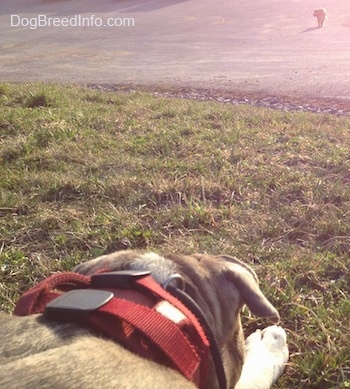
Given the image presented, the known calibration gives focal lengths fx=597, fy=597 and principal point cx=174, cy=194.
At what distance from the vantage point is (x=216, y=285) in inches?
110

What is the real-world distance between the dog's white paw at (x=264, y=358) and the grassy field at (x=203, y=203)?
0.08 meters

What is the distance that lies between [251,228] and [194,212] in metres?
0.51

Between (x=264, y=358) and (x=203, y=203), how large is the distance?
2.03 m

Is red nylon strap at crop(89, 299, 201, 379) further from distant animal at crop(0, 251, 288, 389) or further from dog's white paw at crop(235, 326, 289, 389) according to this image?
dog's white paw at crop(235, 326, 289, 389)

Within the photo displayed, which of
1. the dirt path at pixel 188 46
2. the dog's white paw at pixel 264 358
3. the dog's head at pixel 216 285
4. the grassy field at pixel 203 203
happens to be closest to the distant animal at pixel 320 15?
the dirt path at pixel 188 46

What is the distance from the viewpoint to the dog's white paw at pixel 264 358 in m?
3.26

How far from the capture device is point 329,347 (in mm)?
3422

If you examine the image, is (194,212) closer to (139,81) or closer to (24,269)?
(24,269)

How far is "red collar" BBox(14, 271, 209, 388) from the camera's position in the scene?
2158 millimetres

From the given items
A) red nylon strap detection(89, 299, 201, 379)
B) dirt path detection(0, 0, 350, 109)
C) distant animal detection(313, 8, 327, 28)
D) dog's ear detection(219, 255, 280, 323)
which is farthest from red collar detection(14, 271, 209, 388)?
distant animal detection(313, 8, 327, 28)

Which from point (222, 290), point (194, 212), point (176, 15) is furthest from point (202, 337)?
point (176, 15)

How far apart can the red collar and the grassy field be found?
128 cm

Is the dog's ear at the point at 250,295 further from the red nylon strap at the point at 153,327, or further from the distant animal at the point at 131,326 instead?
the red nylon strap at the point at 153,327
